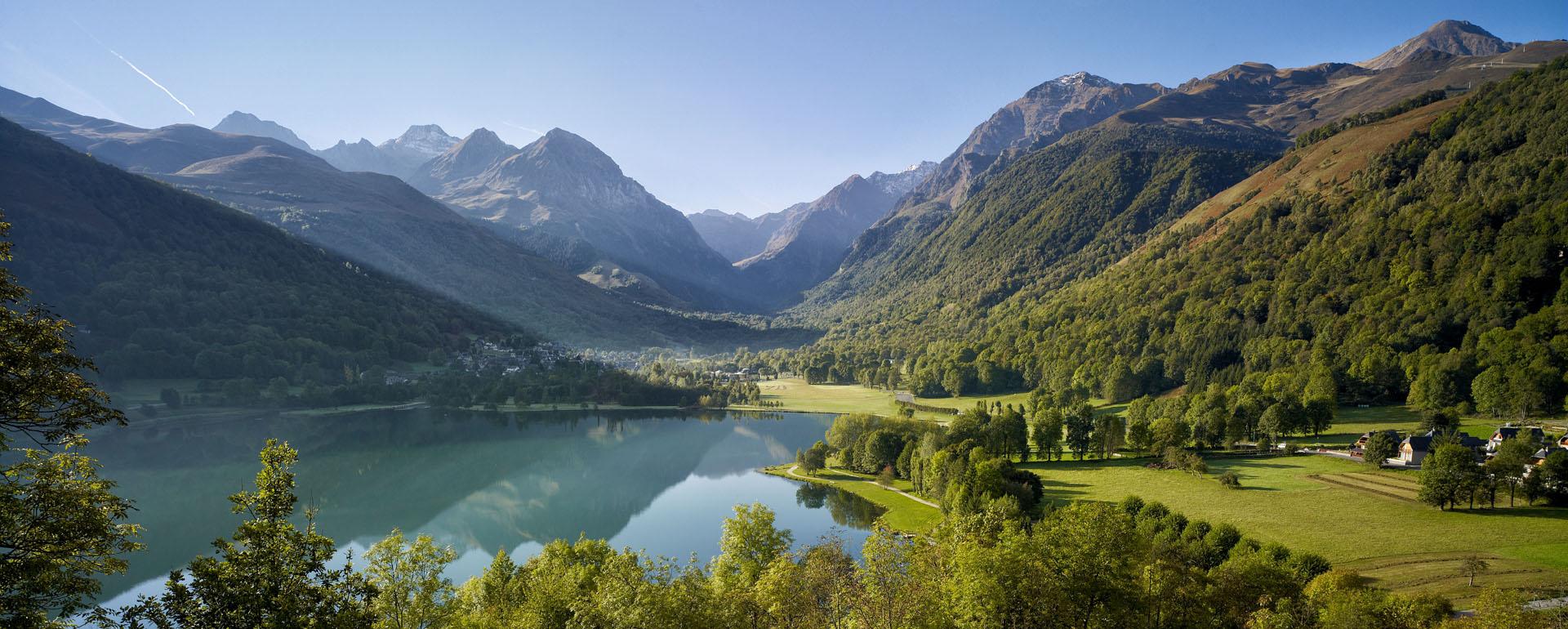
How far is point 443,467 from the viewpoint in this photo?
88188 millimetres

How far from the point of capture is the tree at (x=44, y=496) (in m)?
11.1

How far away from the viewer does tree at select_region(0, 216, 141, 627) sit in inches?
437

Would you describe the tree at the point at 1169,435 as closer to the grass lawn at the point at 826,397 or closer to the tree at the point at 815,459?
the tree at the point at 815,459

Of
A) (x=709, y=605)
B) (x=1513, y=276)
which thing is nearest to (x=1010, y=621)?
(x=709, y=605)

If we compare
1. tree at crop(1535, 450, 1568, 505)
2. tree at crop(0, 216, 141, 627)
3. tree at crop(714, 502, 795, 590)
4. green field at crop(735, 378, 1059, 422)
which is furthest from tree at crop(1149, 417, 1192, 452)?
tree at crop(0, 216, 141, 627)

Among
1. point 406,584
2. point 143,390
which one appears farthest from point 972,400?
point 143,390

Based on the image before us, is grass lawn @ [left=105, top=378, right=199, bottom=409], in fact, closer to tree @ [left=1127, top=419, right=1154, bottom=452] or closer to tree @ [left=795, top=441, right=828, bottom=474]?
tree @ [left=795, top=441, right=828, bottom=474]

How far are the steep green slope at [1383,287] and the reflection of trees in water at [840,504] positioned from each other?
173 feet

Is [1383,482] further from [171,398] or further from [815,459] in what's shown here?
[171,398]

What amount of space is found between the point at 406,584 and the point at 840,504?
46.1 meters

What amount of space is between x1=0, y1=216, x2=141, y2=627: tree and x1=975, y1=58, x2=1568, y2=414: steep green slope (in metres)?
85.5

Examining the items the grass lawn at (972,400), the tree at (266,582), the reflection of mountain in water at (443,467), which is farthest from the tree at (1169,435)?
the tree at (266,582)

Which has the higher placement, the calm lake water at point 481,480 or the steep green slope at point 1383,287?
the steep green slope at point 1383,287

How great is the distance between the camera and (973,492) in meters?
49.3
